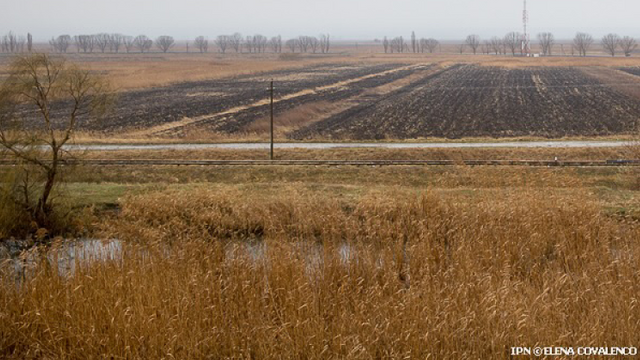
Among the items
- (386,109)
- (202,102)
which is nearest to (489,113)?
(386,109)

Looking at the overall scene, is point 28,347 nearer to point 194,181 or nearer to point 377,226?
point 377,226

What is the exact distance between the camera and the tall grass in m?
11.0

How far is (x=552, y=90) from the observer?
74.9m

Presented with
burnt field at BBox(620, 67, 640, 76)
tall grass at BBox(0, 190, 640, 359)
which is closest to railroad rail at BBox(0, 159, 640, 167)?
tall grass at BBox(0, 190, 640, 359)

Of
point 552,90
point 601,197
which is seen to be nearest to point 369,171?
point 601,197

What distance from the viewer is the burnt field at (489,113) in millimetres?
47000

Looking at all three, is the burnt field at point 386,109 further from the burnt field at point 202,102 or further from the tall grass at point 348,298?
the tall grass at point 348,298

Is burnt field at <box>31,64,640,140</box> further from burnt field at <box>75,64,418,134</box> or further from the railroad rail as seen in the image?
the railroad rail

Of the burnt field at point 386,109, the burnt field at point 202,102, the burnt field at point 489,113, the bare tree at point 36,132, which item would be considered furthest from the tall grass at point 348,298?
the burnt field at point 202,102

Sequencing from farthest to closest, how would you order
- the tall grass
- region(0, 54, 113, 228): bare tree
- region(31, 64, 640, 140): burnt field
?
region(31, 64, 640, 140): burnt field
region(0, 54, 113, 228): bare tree
the tall grass

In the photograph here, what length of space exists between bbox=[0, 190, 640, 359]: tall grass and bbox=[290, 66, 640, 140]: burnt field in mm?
29598

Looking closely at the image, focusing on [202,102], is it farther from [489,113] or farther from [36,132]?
[36,132]

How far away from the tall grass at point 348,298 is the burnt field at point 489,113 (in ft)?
97.1

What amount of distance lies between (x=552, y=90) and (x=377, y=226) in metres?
63.2
